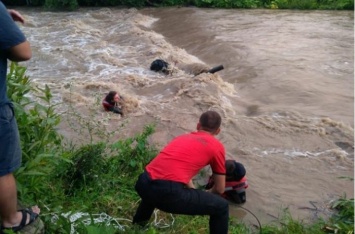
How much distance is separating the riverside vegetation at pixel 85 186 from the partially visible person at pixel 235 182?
386 mm

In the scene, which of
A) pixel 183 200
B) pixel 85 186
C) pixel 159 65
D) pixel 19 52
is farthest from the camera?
pixel 159 65

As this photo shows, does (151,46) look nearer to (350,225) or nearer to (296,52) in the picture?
(296,52)

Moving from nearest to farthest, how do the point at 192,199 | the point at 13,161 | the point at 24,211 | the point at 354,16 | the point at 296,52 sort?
the point at 13,161, the point at 24,211, the point at 192,199, the point at 296,52, the point at 354,16

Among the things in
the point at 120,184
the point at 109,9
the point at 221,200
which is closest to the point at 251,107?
the point at 120,184

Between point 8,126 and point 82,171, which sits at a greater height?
point 8,126

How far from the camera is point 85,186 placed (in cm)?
434

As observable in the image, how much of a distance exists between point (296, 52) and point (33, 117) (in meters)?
8.86

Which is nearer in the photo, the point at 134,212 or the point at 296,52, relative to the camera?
the point at 134,212

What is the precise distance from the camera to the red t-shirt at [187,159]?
3.50 meters

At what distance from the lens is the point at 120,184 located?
4.61 metres

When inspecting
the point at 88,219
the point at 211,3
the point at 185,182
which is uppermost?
the point at 185,182

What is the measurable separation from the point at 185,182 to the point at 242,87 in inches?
229

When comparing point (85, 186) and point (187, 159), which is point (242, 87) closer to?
point (85, 186)

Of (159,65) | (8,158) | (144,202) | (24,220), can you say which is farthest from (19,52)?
(159,65)
